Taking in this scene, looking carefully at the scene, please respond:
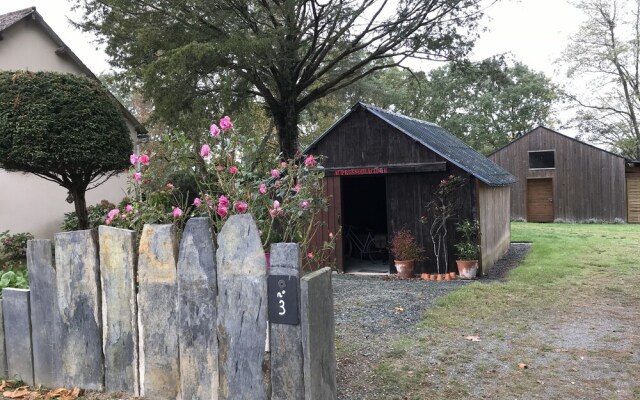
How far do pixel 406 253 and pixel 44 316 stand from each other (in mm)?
8381

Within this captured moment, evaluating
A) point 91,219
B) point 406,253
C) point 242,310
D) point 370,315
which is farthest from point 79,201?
point 242,310

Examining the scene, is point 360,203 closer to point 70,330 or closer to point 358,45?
point 358,45

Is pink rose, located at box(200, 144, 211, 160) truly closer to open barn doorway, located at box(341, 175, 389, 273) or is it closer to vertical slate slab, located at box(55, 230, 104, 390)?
vertical slate slab, located at box(55, 230, 104, 390)

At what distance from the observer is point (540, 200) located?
2628cm

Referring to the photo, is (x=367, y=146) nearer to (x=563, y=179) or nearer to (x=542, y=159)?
(x=542, y=159)

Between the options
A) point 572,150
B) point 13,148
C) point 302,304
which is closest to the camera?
point 302,304

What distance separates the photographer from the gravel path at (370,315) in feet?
14.9

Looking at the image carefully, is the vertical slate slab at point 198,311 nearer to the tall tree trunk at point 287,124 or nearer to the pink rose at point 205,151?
the pink rose at point 205,151

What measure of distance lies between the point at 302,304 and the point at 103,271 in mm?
1518

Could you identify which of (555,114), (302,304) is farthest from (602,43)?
(302,304)

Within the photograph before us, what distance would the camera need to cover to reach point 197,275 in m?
3.22

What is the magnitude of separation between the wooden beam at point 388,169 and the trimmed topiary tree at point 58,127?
4.65m

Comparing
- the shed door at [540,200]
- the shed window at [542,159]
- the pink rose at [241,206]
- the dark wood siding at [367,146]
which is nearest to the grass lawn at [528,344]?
the pink rose at [241,206]

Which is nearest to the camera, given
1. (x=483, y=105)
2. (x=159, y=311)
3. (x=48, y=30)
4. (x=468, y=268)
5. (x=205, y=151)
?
(x=159, y=311)
